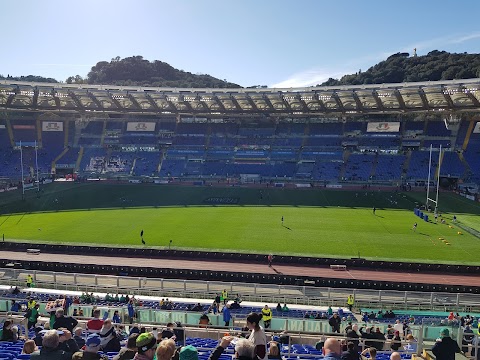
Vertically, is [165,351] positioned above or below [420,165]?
below

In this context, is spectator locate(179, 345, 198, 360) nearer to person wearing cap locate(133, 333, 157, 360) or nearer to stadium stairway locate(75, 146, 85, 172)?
person wearing cap locate(133, 333, 157, 360)

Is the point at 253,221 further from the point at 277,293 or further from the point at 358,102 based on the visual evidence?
the point at 358,102

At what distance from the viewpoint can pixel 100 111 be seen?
7269 cm

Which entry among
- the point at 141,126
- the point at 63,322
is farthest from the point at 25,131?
the point at 63,322

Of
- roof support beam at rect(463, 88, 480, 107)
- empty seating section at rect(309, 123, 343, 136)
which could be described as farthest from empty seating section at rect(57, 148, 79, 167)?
roof support beam at rect(463, 88, 480, 107)

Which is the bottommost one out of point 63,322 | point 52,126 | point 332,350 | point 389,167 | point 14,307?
point 14,307

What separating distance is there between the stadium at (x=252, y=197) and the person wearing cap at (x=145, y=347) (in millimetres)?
4287

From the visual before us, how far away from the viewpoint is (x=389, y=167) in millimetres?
64312

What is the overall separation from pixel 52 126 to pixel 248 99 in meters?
40.5

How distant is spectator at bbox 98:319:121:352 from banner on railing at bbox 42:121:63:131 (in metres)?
78.7

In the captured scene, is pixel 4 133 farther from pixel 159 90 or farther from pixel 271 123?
pixel 271 123

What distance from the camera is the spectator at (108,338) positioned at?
7.00 metres

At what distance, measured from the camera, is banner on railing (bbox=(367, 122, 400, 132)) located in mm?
70062

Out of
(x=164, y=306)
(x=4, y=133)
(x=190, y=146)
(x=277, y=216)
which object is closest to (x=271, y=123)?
(x=190, y=146)
